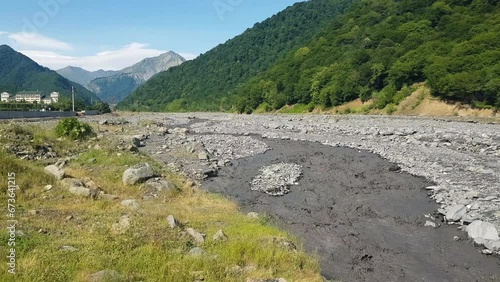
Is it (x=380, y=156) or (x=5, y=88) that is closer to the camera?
(x=380, y=156)

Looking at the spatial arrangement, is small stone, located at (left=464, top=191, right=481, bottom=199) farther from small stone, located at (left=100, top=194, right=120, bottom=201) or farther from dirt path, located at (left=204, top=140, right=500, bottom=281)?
small stone, located at (left=100, top=194, right=120, bottom=201)

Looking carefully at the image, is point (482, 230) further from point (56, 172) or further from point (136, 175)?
point (56, 172)

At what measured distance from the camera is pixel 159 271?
7.77 metres

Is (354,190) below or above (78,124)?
below

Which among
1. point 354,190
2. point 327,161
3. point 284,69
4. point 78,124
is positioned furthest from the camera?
point 284,69

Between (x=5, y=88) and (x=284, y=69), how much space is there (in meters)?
155

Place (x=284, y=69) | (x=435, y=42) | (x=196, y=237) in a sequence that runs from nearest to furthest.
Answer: (x=196, y=237)
(x=435, y=42)
(x=284, y=69)

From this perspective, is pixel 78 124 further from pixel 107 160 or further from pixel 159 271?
pixel 159 271

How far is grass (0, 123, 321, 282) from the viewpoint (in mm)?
7688

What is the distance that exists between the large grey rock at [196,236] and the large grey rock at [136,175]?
20.8 ft

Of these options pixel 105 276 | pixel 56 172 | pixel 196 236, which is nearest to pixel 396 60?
pixel 56 172

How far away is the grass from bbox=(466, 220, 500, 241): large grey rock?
18.4ft

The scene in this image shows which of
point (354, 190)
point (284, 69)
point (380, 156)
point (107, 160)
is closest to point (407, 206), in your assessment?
point (354, 190)

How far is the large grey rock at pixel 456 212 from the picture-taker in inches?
543
